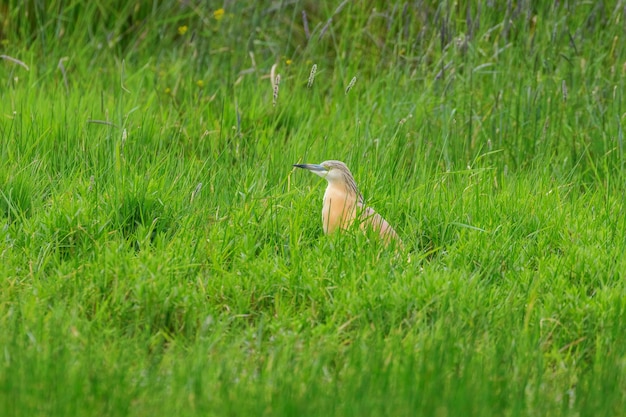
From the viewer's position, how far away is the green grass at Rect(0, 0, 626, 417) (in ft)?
10.4

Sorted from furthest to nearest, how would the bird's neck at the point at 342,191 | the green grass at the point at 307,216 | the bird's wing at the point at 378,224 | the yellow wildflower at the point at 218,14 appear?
the yellow wildflower at the point at 218,14 → the bird's neck at the point at 342,191 → the bird's wing at the point at 378,224 → the green grass at the point at 307,216

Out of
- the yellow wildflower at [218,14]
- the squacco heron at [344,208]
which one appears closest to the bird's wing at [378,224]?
the squacco heron at [344,208]

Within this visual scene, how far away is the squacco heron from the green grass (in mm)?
90

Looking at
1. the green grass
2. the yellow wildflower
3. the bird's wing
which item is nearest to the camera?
the green grass

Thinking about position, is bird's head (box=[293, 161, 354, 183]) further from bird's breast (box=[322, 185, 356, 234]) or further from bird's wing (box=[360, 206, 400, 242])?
bird's wing (box=[360, 206, 400, 242])

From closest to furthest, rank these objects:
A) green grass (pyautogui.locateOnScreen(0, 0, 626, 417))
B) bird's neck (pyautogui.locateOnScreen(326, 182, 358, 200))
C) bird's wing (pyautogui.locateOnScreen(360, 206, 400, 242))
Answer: green grass (pyautogui.locateOnScreen(0, 0, 626, 417)) < bird's wing (pyautogui.locateOnScreen(360, 206, 400, 242)) < bird's neck (pyautogui.locateOnScreen(326, 182, 358, 200))

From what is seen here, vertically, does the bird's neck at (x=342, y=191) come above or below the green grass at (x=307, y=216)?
above

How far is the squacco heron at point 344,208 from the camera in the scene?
163 inches

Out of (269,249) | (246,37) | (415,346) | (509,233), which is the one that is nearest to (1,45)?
(246,37)

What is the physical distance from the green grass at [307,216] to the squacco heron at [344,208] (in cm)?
9

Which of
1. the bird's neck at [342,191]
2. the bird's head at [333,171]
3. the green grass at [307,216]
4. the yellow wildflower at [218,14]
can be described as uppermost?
the yellow wildflower at [218,14]

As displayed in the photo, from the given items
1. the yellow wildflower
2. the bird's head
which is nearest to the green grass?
the yellow wildflower

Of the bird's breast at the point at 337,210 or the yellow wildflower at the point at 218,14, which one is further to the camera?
the yellow wildflower at the point at 218,14

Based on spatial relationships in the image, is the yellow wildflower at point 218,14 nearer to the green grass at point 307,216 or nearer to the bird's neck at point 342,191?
the green grass at point 307,216
